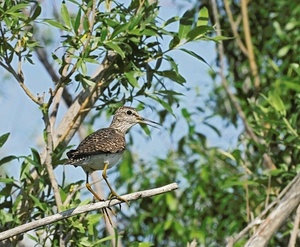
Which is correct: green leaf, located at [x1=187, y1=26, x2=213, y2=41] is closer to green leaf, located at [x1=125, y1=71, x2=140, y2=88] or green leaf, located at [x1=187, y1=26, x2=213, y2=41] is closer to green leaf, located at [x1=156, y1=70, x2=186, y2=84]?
green leaf, located at [x1=156, y1=70, x2=186, y2=84]

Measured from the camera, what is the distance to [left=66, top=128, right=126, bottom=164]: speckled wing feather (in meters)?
4.54

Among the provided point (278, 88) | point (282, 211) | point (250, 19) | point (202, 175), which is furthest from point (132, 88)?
point (250, 19)

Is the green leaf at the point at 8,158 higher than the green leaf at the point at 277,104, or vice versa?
the green leaf at the point at 8,158

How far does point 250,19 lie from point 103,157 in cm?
396

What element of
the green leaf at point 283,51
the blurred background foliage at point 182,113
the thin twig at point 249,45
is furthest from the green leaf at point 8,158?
the thin twig at point 249,45

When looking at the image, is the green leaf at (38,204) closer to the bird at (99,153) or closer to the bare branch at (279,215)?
the bird at (99,153)

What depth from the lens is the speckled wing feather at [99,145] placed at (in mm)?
4535

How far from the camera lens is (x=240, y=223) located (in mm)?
6934

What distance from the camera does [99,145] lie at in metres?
4.62

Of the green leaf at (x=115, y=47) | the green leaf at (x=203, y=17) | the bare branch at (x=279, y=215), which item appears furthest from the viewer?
the green leaf at (x=203, y=17)

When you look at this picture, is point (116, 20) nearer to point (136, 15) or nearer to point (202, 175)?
point (136, 15)

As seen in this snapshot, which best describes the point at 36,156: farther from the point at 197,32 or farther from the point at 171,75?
the point at 197,32

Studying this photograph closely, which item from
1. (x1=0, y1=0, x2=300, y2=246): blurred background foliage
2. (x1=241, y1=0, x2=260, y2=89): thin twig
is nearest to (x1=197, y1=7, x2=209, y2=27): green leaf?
(x1=0, y1=0, x2=300, y2=246): blurred background foliage

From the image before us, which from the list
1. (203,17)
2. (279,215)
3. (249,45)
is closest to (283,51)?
(249,45)
